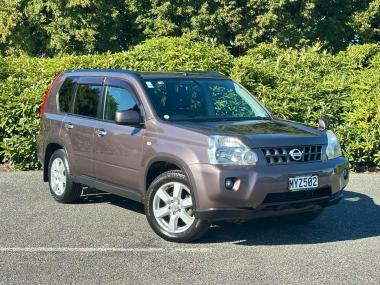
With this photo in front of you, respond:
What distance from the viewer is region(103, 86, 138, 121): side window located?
659 cm

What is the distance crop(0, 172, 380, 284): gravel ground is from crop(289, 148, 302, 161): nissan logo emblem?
2.87 ft

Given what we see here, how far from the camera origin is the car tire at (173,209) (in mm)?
5766

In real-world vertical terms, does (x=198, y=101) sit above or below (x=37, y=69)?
below

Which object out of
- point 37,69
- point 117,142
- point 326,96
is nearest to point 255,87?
point 326,96

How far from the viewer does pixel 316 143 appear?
6.01 m

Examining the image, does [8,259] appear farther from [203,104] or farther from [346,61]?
[346,61]

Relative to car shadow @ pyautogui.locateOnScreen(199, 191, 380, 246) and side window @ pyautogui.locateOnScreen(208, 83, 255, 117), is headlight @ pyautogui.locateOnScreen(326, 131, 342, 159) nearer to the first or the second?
Result: car shadow @ pyautogui.locateOnScreen(199, 191, 380, 246)

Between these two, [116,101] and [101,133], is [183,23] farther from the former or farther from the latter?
[101,133]

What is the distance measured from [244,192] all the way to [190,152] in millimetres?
657

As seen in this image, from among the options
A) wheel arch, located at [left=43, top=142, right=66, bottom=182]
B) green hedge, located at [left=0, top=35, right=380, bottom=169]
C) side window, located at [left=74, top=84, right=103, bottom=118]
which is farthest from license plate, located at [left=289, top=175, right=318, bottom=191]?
green hedge, located at [left=0, top=35, right=380, bottom=169]

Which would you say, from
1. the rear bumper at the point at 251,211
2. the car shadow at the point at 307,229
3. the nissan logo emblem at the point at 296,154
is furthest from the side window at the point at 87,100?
the nissan logo emblem at the point at 296,154

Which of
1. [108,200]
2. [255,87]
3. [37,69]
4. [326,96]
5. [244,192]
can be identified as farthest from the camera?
[37,69]

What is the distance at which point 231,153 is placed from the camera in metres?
5.55

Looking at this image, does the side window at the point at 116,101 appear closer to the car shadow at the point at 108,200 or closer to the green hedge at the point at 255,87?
the car shadow at the point at 108,200
